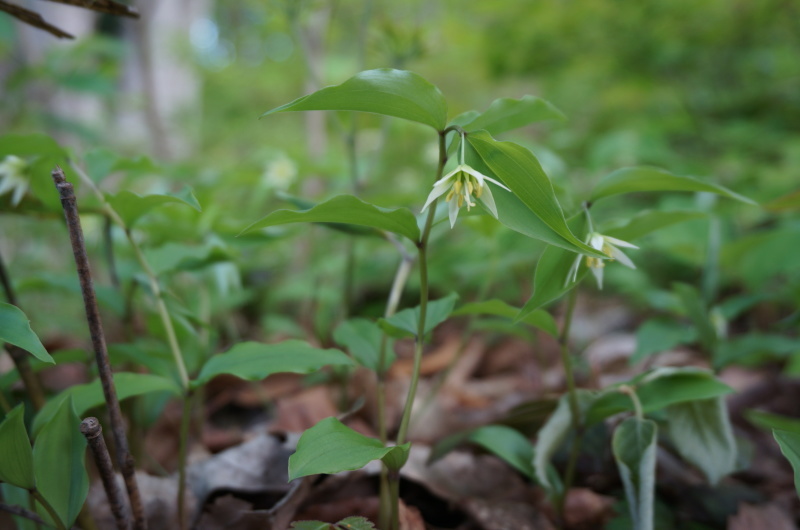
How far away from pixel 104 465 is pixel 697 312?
3.47 feet

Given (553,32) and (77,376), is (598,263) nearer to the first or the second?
(77,376)

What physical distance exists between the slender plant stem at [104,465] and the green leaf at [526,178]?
1.82ft

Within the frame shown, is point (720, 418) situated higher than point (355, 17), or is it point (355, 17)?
point (355, 17)

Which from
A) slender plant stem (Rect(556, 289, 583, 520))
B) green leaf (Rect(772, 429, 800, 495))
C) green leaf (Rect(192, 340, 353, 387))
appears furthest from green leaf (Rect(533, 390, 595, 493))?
green leaf (Rect(192, 340, 353, 387))

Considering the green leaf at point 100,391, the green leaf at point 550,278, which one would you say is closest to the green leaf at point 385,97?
the green leaf at point 550,278

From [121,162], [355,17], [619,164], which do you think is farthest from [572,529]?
[355,17]

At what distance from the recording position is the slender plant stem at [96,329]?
0.58 m

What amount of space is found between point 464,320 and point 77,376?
5.09ft

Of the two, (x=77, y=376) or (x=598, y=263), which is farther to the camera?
(x=77, y=376)

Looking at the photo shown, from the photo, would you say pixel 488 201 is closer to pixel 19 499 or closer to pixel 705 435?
pixel 705 435

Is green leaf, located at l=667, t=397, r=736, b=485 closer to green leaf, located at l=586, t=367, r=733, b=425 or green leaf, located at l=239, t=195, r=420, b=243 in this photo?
green leaf, located at l=586, t=367, r=733, b=425

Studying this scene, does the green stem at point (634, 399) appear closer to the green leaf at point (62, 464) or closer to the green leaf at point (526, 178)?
the green leaf at point (526, 178)

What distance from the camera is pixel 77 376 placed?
1.49 metres

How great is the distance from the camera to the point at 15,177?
838mm
